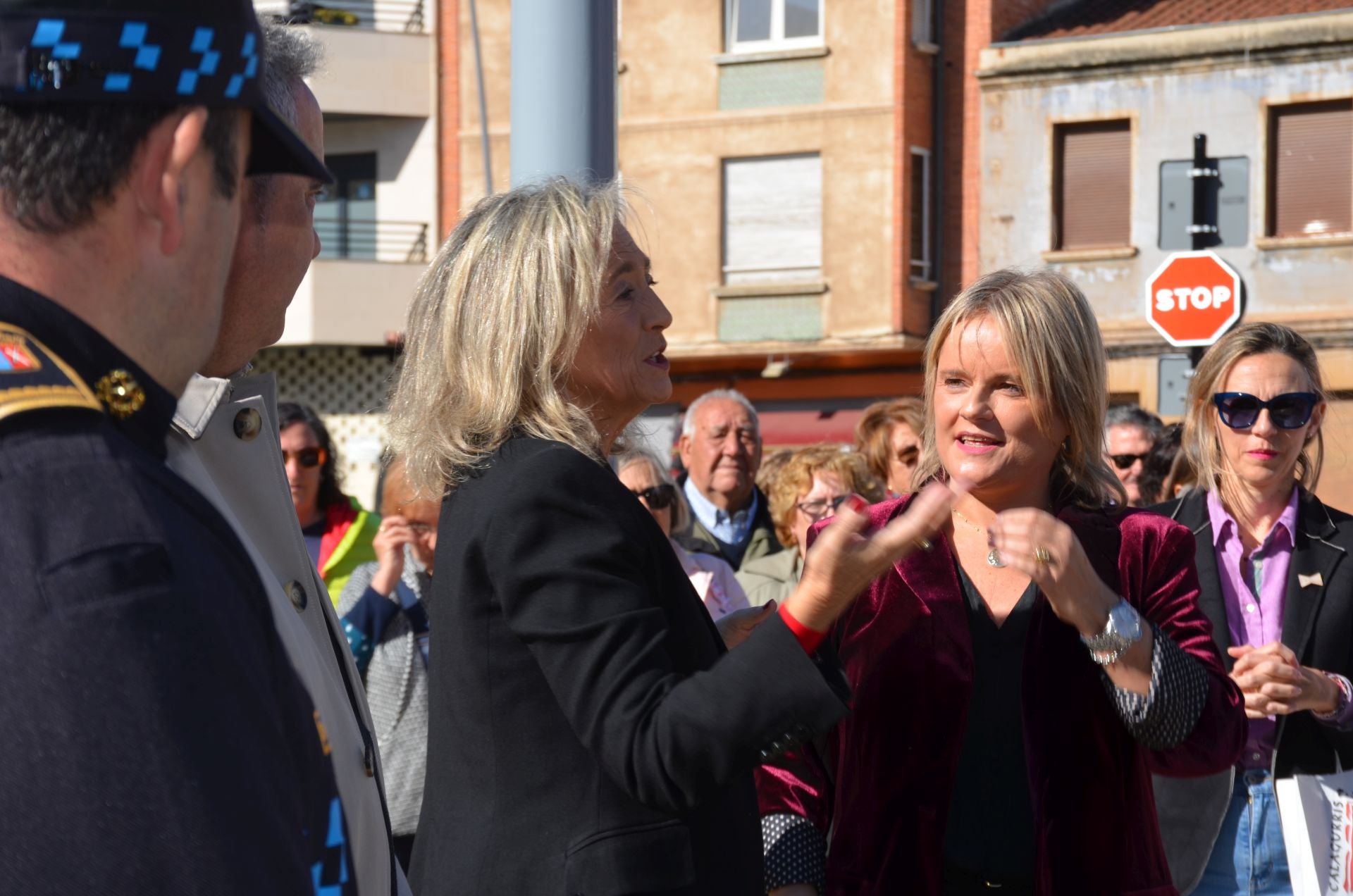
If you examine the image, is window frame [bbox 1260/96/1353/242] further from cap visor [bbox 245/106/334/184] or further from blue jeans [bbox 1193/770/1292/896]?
cap visor [bbox 245/106/334/184]

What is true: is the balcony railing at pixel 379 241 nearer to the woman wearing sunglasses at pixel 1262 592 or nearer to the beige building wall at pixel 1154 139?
the beige building wall at pixel 1154 139

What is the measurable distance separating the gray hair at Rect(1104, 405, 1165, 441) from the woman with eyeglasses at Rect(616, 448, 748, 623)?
2972 millimetres

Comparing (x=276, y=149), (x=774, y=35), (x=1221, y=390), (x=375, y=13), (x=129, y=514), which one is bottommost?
(x=1221, y=390)

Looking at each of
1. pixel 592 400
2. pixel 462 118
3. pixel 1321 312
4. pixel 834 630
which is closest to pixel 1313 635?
pixel 834 630

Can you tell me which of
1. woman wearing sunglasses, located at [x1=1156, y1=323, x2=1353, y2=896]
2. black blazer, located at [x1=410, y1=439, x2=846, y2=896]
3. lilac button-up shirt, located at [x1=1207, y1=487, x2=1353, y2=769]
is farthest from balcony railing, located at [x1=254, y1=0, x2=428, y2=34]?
black blazer, located at [x1=410, y1=439, x2=846, y2=896]

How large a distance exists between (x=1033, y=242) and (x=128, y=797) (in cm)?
2234

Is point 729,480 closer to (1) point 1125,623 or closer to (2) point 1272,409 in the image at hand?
(2) point 1272,409

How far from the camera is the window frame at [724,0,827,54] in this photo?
2370 cm

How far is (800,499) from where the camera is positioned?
7.62 meters

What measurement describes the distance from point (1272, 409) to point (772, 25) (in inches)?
803

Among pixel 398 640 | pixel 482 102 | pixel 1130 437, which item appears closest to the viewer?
pixel 398 640

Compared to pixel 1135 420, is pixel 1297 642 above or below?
below

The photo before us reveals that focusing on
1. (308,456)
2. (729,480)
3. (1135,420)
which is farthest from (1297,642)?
(1135,420)

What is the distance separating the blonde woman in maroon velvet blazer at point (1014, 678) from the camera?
2934 mm
